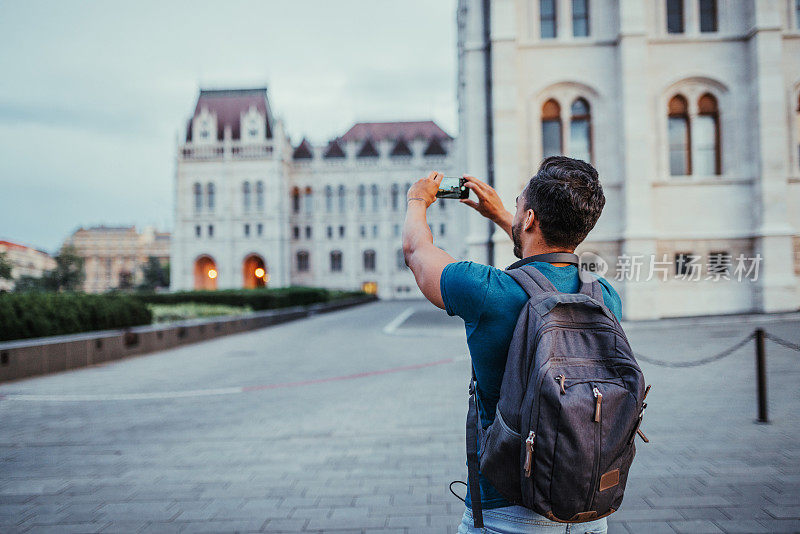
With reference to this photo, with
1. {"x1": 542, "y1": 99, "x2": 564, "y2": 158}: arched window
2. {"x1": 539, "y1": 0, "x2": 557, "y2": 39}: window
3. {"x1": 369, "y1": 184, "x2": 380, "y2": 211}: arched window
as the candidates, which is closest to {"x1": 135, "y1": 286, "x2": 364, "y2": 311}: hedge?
{"x1": 542, "y1": 99, "x2": 564, "y2": 158}: arched window

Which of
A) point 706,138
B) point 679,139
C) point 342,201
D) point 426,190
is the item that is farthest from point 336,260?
point 426,190

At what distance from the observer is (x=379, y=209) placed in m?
77.8

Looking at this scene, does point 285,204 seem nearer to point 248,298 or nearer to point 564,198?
point 248,298

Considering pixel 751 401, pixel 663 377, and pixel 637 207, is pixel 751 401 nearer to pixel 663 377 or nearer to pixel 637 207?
pixel 663 377

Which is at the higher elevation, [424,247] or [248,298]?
[424,247]

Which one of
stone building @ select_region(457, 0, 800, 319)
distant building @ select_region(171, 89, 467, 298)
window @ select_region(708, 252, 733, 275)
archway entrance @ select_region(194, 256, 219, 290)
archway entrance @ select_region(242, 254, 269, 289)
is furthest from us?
archway entrance @ select_region(242, 254, 269, 289)

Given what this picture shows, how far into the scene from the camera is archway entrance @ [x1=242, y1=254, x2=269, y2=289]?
75.7 meters

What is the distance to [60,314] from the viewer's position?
11977 millimetres

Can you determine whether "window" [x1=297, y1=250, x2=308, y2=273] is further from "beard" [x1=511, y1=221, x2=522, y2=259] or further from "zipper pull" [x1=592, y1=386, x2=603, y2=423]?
"zipper pull" [x1=592, y1=386, x2=603, y2=423]

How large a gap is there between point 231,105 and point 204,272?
24159 mm

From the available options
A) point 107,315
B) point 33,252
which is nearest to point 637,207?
point 107,315

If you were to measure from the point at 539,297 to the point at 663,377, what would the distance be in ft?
27.6

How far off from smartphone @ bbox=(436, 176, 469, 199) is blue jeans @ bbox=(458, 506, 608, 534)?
1.11m

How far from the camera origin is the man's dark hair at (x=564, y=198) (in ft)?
5.79
